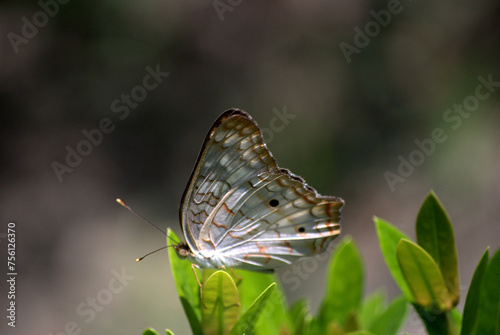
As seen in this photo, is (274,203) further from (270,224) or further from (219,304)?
(219,304)

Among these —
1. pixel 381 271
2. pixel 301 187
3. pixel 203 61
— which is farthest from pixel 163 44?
pixel 301 187

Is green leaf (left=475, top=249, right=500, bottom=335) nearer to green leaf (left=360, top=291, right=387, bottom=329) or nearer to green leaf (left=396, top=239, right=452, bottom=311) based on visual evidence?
green leaf (left=396, top=239, right=452, bottom=311)

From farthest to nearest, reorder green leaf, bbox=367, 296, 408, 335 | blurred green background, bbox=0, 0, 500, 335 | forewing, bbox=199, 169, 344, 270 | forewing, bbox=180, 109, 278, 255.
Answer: blurred green background, bbox=0, 0, 500, 335 → forewing, bbox=199, 169, 344, 270 → forewing, bbox=180, 109, 278, 255 → green leaf, bbox=367, 296, 408, 335

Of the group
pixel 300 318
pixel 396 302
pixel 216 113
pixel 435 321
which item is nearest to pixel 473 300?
pixel 435 321

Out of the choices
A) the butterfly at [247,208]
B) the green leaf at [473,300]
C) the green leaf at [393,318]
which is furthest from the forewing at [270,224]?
the green leaf at [473,300]

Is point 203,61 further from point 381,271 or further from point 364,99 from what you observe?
point 381,271

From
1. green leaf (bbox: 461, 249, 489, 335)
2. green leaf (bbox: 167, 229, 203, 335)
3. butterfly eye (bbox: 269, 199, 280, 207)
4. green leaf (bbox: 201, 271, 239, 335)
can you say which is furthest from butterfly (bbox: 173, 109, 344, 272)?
green leaf (bbox: 461, 249, 489, 335)

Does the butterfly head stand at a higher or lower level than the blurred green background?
lower
